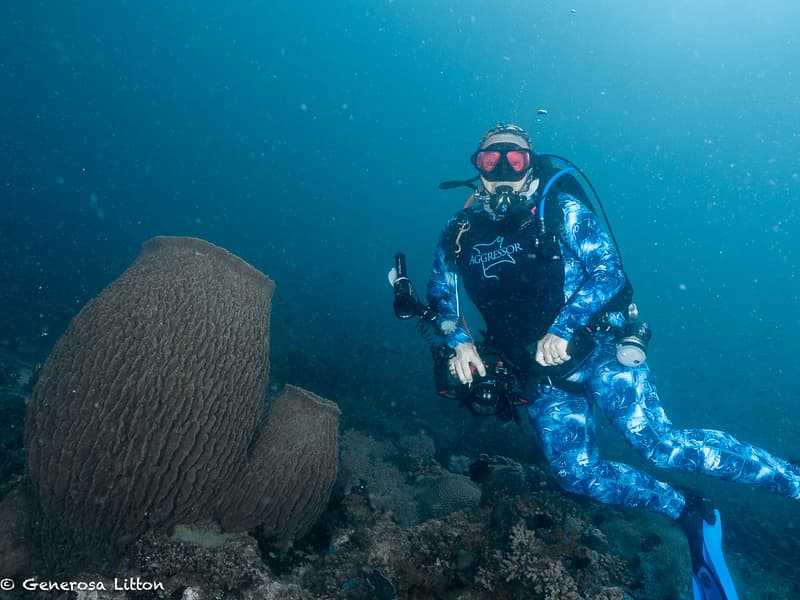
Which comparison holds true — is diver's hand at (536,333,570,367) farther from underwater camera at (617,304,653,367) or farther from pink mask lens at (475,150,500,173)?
pink mask lens at (475,150,500,173)

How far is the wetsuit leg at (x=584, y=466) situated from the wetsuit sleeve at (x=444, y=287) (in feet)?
4.96

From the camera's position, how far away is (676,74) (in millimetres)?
100438

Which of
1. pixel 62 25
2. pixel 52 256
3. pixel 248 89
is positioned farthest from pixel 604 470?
pixel 248 89

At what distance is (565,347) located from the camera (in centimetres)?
441

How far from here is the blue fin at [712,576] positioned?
14.0 feet

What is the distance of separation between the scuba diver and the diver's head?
0.01 metres

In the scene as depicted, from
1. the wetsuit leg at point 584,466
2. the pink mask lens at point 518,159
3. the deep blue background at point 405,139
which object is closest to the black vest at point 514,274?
the pink mask lens at point 518,159

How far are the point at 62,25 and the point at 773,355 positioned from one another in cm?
16820

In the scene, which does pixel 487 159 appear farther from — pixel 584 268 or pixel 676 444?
pixel 676 444


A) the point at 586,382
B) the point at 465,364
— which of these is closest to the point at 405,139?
the point at 586,382

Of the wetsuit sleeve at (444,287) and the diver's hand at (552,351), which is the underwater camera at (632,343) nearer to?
the diver's hand at (552,351)

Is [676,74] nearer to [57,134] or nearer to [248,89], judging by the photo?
[248,89]

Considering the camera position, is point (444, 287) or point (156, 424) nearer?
point (156, 424)

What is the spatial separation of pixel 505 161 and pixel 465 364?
8.47ft
